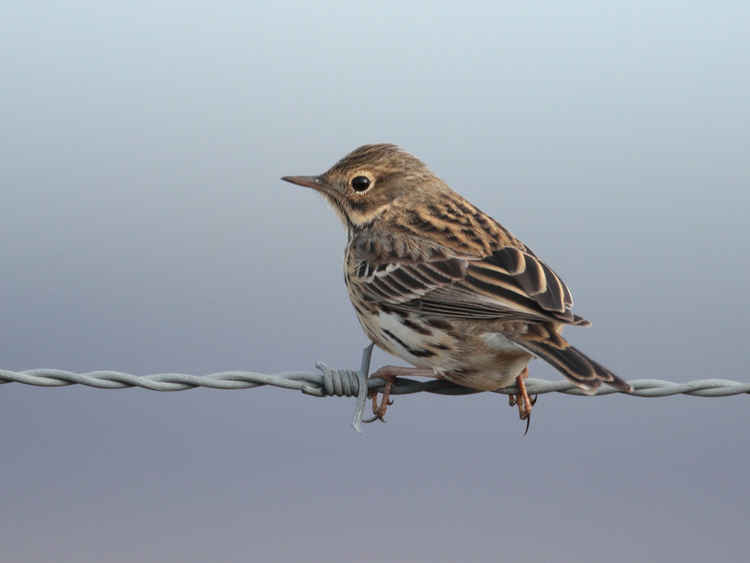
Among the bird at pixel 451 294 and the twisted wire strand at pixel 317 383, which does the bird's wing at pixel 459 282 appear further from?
the twisted wire strand at pixel 317 383

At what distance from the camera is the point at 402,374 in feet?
20.6

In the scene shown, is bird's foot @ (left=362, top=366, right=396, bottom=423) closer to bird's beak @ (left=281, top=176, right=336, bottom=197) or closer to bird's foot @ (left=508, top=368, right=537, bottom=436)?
bird's foot @ (left=508, top=368, right=537, bottom=436)

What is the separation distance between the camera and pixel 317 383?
5.90 meters

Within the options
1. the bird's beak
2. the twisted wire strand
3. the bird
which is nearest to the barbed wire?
the twisted wire strand

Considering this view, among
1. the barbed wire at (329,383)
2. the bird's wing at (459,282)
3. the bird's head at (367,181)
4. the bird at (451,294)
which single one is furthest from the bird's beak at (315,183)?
the barbed wire at (329,383)

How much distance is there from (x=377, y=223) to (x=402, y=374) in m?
2.03

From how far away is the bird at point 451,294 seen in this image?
611 centimetres

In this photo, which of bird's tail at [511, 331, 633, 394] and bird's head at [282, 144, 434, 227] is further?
bird's head at [282, 144, 434, 227]

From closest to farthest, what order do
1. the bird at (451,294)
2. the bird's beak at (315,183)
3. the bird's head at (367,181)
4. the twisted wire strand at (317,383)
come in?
the twisted wire strand at (317,383), the bird at (451,294), the bird's head at (367,181), the bird's beak at (315,183)

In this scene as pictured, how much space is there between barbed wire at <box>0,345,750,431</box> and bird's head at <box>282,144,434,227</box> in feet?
6.94

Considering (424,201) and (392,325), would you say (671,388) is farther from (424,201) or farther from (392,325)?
(424,201)

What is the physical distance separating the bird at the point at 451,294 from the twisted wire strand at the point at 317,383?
0.15m

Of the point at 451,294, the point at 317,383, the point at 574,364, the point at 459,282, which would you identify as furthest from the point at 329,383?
the point at 574,364

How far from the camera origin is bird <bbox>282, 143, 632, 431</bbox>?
20.0 ft
